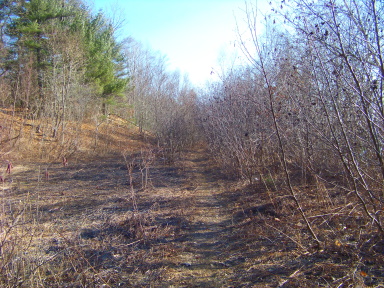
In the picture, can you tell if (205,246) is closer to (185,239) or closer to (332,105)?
(185,239)

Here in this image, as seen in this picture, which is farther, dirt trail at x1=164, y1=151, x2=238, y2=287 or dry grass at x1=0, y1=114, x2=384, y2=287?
dirt trail at x1=164, y1=151, x2=238, y2=287

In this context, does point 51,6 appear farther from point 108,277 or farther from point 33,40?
point 108,277

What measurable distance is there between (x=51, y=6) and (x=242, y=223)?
20.0 meters

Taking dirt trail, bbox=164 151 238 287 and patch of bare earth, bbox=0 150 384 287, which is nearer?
patch of bare earth, bbox=0 150 384 287

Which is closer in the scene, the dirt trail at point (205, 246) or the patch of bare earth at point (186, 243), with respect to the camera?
the patch of bare earth at point (186, 243)

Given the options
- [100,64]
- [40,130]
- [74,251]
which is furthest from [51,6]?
[74,251]

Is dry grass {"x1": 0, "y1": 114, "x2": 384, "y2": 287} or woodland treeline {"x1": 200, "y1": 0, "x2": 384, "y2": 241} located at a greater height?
woodland treeline {"x1": 200, "y1": 0, "x2": 384, "y2": 241}

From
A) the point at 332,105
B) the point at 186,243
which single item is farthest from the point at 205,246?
the point at 332,105

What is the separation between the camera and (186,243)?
457 cm

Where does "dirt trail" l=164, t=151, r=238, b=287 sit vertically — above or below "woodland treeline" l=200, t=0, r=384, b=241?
below

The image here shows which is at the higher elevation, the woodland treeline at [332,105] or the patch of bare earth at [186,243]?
the woodland treeline at [332,105]

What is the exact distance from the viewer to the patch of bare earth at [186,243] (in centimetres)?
316

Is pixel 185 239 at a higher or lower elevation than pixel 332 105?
lower

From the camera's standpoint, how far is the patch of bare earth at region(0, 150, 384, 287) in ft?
10.4
